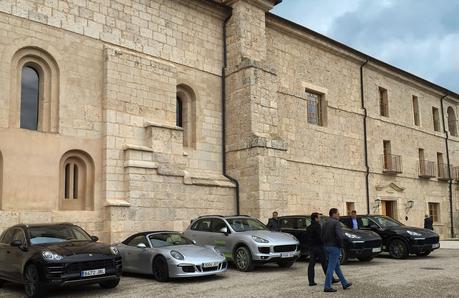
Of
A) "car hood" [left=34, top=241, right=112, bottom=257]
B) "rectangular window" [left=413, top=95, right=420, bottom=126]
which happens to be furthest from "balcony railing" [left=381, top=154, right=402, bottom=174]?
"car hood" [left=34, top=241, right=112, bottom=257]

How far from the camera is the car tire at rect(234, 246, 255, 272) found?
12.7m

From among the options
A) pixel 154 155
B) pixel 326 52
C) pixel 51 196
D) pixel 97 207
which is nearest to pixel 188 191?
pixel 154 155

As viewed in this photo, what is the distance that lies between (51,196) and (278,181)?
26.5 ft

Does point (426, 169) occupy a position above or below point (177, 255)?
above

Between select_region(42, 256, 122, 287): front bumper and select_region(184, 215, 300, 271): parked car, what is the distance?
3835 mm

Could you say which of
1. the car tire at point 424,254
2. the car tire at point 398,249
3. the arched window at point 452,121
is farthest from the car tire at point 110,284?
the arched window at point 452,121

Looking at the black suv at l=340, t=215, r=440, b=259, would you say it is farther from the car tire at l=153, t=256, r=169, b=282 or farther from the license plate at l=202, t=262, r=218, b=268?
the car tire at l=153, t=256, r=169, b=282

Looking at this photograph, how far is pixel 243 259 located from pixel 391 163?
16.2 m

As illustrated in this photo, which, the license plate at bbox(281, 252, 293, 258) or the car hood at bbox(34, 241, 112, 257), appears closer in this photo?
the car hood at bbox(34, 241, 112, 257)

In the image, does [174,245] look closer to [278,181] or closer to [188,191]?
[188,191]

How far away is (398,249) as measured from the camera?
51.9ft

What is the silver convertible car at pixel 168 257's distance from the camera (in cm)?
1098

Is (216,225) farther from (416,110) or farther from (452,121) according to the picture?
(452,121)

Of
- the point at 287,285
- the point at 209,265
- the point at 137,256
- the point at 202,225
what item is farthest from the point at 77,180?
the point at 287,285
